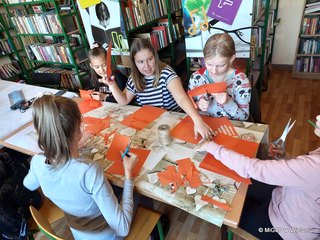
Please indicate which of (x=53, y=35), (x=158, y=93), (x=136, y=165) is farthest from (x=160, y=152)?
(x=53, y=35)

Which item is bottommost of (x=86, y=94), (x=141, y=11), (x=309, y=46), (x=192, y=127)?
(x=309, y=46)

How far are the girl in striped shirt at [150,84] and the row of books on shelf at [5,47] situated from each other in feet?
10.3

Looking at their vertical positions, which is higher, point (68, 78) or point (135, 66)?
point (135, 66)

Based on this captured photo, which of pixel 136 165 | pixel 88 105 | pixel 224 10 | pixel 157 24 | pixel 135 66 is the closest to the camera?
pixel 136 165

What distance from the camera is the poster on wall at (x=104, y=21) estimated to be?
2.33m

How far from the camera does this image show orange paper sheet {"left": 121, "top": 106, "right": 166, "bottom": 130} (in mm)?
1479

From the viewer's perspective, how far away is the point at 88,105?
71.9 inches

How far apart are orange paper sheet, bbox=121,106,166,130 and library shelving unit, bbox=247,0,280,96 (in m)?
1.41

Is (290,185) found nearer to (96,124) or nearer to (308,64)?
(96,124)

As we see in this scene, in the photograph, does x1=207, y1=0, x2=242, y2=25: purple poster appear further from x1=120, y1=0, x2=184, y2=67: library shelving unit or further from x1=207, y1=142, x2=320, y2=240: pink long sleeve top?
x1=207, y1=142, x2=320, y2=240: pink long sleeve top

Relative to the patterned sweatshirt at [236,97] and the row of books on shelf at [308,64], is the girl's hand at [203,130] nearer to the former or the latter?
the patterned sweatshirt at [236,97]

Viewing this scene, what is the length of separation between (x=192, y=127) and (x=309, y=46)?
316 cm

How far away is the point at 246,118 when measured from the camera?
152 centimetres

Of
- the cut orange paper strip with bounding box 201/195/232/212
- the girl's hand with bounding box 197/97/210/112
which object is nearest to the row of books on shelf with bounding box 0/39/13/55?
the girl's hand with bounding box 197/97/210/112
